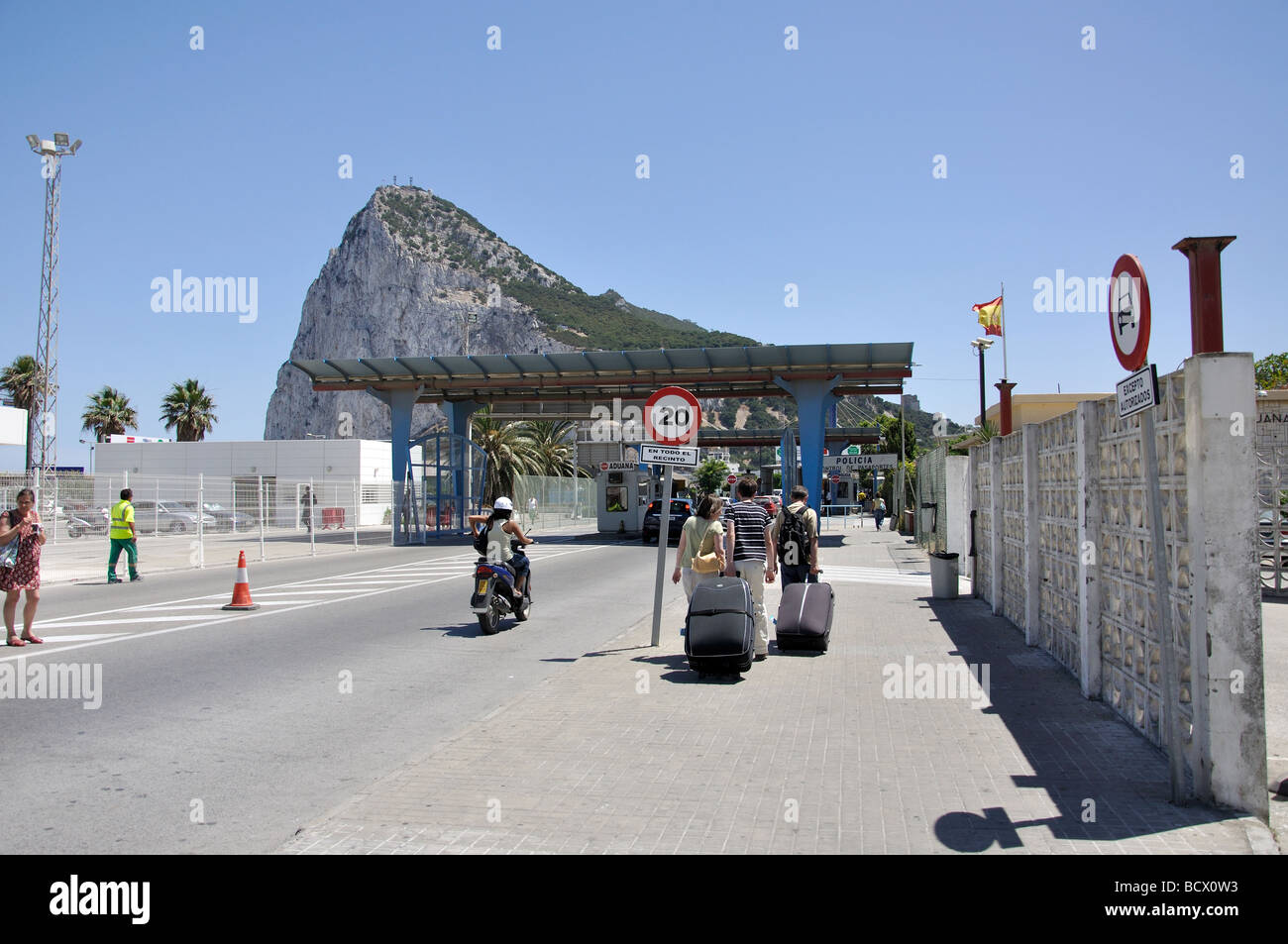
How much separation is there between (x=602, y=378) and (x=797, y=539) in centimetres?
2552

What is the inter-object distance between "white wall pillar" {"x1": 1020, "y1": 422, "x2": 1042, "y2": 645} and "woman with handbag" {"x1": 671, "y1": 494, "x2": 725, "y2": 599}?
120 inches

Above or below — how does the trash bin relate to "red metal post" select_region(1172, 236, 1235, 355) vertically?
below

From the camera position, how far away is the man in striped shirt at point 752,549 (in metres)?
9.43

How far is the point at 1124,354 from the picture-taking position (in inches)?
191

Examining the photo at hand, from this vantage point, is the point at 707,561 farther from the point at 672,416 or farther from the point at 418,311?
the point at 418,311

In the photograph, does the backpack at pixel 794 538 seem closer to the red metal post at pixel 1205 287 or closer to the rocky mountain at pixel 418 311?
the red metal post at pixel 1205 287

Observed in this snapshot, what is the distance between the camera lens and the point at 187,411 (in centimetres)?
6050

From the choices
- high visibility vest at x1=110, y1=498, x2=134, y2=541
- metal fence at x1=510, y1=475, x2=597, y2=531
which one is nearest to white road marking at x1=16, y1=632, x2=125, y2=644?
high visibility vest at x1=110, y1=498, x2=134, y2=541

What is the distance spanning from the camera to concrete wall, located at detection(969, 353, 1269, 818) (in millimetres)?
4715

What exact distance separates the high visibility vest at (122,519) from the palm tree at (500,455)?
31.2 m

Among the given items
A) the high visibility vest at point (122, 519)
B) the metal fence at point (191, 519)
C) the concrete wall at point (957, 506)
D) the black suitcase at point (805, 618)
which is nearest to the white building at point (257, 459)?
the metal fence at point (191, 519)

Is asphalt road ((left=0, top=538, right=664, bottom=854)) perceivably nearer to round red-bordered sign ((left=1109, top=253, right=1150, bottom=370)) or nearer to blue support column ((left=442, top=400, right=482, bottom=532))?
round red-bordered sign ((left=1109, top=253, right=1150, bottom=370))
